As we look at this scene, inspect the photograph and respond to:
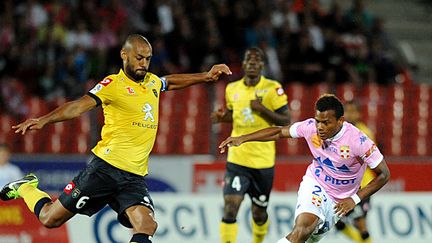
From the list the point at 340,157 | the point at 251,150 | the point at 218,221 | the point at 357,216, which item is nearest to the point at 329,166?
the point at 340,157

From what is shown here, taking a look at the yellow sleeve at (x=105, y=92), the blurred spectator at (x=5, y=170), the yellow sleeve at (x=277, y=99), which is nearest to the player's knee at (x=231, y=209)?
the yellow sleeve at (x=277, y=99)

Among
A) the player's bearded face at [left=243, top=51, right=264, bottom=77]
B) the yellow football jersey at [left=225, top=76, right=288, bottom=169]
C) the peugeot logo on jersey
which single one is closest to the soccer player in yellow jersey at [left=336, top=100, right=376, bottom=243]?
the yellow football jersey at [left=225, top=76, right=288, bottom=169]

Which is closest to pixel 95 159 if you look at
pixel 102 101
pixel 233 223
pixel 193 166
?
pixel 102 101

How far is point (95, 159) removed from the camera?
909 centimetres

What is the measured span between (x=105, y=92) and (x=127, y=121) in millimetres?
333

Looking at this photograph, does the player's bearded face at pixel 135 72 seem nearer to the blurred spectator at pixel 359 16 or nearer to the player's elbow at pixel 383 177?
the player's elbow at pixel 383 177

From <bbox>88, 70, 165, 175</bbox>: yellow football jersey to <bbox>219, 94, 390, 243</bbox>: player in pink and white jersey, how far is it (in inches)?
28.2

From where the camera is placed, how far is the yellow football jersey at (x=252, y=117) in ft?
36.9

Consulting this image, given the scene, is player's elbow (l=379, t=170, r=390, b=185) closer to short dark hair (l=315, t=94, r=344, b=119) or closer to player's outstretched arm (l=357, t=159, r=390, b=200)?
player's outstretched arm (l=357, t=159, r=390, b=200)

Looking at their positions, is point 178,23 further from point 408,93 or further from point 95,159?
point 95,159

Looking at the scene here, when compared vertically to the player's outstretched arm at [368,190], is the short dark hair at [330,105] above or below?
above

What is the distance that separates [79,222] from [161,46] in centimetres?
585

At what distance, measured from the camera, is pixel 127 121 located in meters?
8.91

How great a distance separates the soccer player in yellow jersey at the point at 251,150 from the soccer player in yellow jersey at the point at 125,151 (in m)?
2.10
